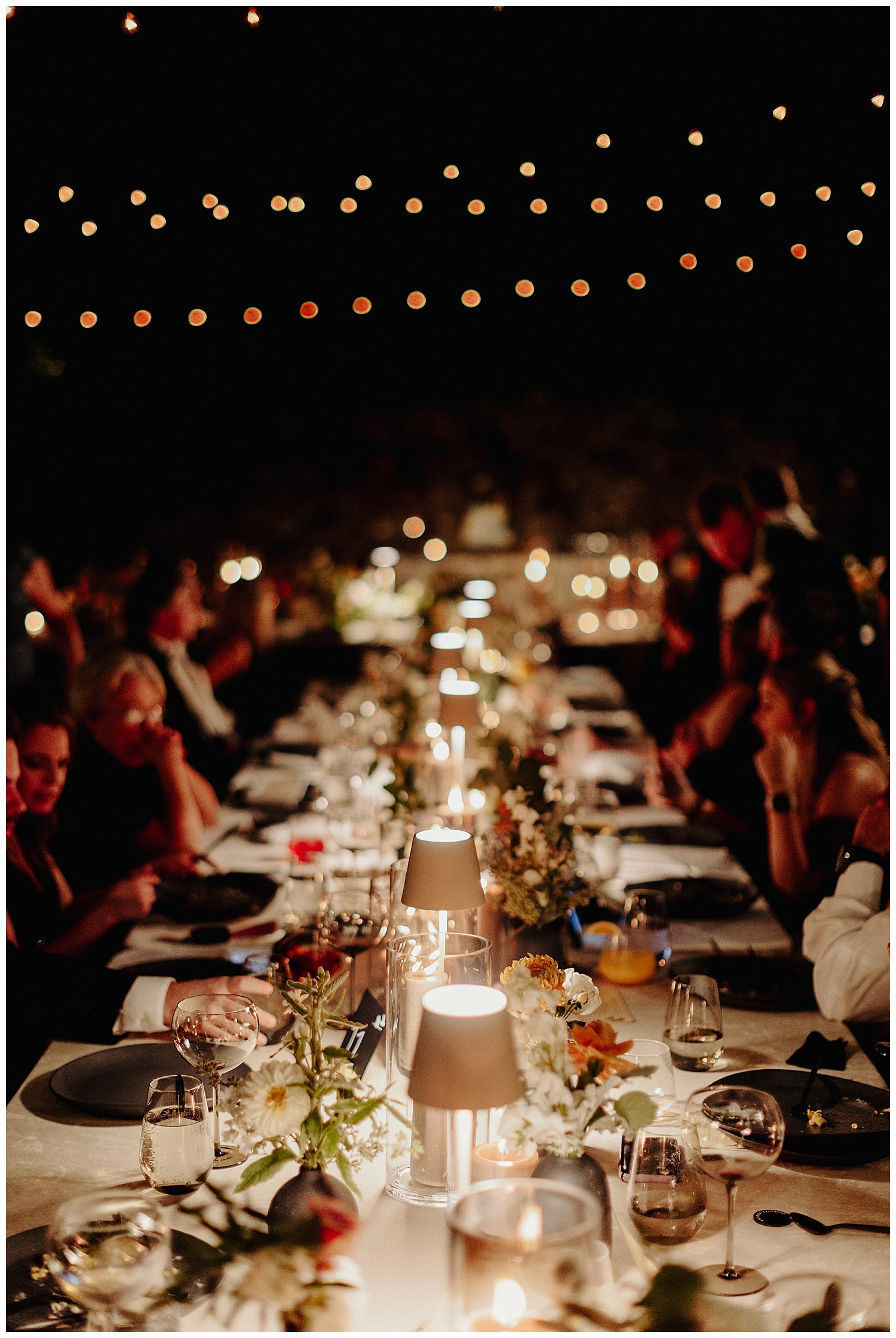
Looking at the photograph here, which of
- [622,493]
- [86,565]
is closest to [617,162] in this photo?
[86,565]

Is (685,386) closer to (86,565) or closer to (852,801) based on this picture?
(86,565)

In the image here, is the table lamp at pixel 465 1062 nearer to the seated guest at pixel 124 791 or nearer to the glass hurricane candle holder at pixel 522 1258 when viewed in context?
the glass hurricane candle holder at pixel 522 1258

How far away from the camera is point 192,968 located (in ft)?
6.19

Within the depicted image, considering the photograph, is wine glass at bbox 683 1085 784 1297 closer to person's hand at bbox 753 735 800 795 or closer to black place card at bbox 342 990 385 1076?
black place card at bbox 342 990 385 1076

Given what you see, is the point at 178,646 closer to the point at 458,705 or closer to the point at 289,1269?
the point at 458,705

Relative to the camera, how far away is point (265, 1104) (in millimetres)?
1134

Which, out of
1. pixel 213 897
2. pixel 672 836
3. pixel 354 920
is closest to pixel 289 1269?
pixel 354 920

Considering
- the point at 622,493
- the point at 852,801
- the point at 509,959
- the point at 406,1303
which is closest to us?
the point at 406,1303

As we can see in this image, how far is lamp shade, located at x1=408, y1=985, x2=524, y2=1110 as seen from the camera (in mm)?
978

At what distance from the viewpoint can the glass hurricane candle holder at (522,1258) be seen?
0.77 m

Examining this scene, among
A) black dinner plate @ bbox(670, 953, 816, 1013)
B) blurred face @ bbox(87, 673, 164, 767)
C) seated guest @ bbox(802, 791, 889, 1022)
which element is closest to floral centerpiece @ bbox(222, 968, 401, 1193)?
black dinner plate @ bbox(670, 953, 816, 1013)

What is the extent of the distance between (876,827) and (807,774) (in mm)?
954

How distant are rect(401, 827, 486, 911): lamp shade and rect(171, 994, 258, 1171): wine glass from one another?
0.75 ft

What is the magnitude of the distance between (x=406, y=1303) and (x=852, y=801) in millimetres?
2003
